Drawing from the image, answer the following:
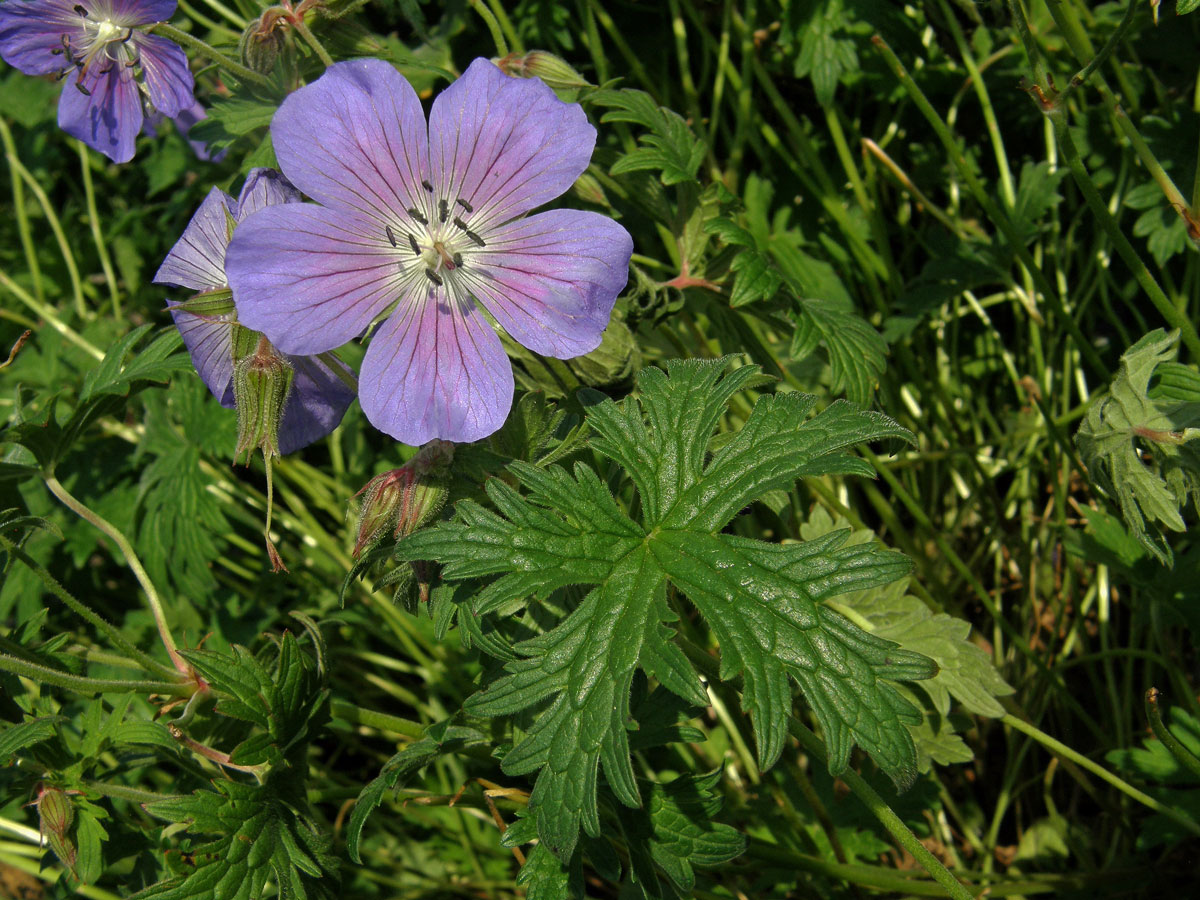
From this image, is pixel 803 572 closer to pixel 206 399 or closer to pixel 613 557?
pixel 613 557

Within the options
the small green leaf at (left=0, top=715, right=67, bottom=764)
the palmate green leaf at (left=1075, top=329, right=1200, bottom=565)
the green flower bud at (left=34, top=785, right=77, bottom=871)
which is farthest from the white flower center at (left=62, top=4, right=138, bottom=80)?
the palmate green leaf at (left=1075, top=329, right=1200, bottom=565)

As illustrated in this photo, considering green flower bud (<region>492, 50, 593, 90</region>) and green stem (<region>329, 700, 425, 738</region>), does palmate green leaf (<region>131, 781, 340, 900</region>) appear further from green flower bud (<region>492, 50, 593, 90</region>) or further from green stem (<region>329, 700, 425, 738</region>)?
green flower bud (<region>492, 50, 593, 90</region>)

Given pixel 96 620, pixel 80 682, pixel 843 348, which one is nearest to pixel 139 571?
pixel 96 620

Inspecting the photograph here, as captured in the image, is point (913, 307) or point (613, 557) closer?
point (613, 557)

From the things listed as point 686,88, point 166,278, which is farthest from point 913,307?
point 166,278

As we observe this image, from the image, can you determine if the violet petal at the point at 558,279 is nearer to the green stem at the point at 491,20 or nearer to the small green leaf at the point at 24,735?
the green stem at the point at 491,20

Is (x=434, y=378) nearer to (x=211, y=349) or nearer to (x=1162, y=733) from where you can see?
(x=211, y=349)
